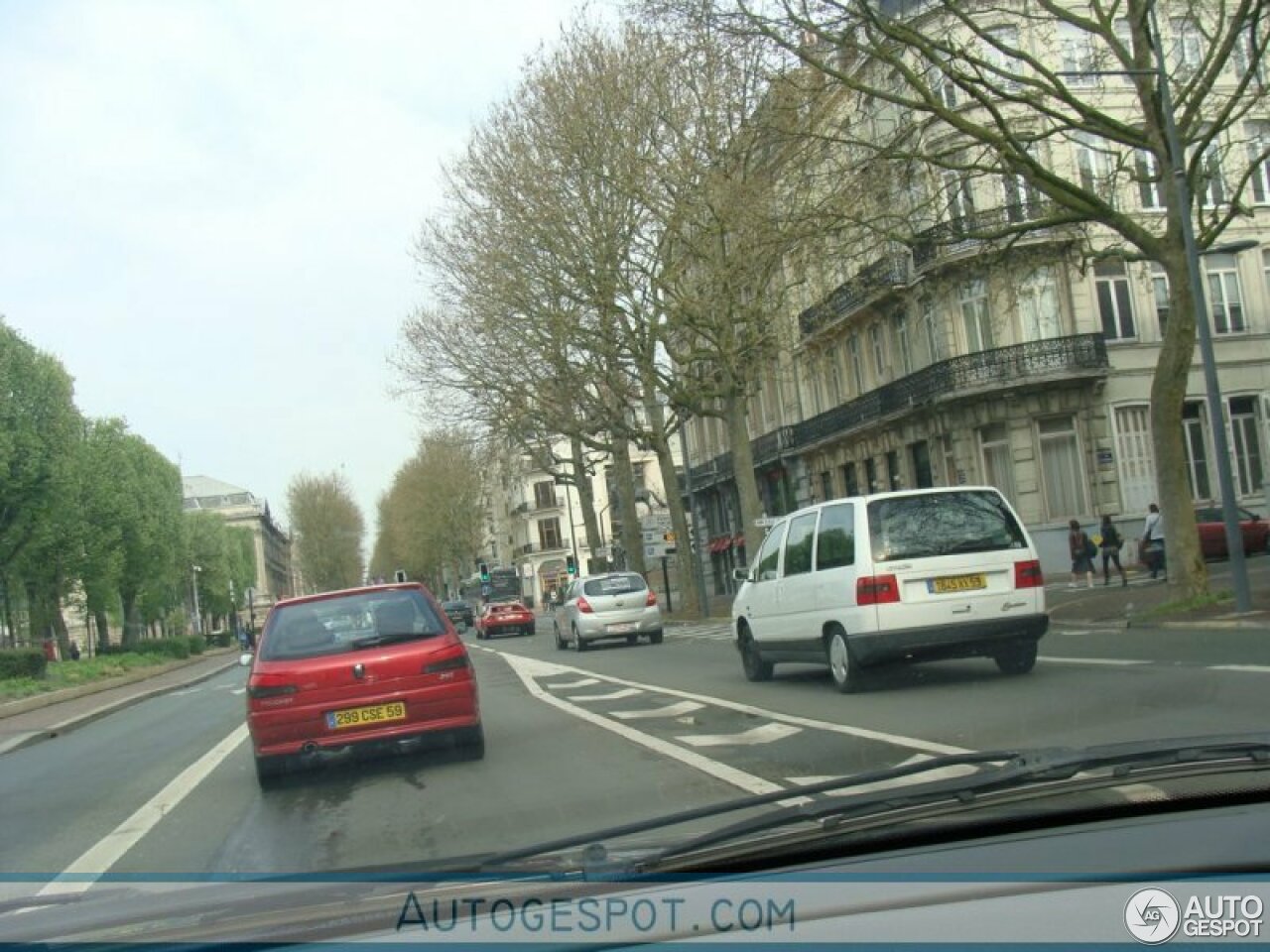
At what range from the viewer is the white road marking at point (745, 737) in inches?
399

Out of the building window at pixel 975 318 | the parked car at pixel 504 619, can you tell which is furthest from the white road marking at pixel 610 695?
the parked car at pixel 504 619

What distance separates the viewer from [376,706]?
1011cm

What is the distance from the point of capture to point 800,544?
46.5 feet

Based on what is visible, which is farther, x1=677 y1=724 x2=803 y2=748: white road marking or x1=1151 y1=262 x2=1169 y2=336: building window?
x1=1151 y1=262 x2=1169 y2=336: building window

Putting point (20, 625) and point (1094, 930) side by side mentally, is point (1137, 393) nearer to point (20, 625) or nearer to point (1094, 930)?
point (1094, 930)

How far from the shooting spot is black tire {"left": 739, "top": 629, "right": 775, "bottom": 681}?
15.7 meters

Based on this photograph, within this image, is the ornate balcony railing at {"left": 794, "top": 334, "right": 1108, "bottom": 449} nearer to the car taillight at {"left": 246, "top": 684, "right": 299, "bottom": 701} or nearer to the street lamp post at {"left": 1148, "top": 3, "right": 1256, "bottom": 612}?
the street lamp post at {"left": 1148, "top": 3, "right": 1256, "bottom": 612}

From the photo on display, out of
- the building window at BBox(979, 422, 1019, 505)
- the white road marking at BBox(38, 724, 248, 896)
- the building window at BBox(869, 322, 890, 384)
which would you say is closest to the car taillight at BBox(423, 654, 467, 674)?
the white road marking at BBox(38, 724, 248, 896)

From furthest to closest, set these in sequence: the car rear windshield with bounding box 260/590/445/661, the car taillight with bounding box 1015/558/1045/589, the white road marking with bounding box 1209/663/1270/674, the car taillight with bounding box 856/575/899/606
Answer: the car taillight with bounding box 1015/558/1045/589 < the car taillight with bounding box 856/575/899/606 < the white road marking with bounding box 1209/663/1270/674 < the car rear windshield with bounding box 260/590/445/661

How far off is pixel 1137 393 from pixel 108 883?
1389 inches

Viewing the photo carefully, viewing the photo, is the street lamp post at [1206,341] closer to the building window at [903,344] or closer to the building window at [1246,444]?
the building window at [1246,444]

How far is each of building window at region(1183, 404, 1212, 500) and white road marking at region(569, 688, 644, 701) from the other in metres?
26.5

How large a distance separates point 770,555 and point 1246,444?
94.1ft

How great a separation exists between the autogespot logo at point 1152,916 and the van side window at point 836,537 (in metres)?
10.5
